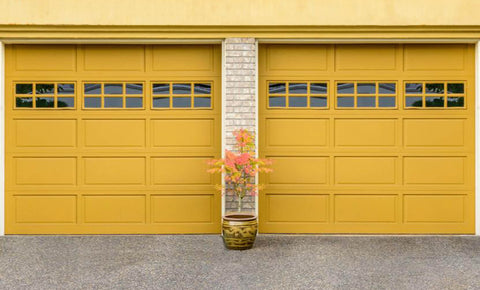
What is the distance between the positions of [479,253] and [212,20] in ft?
13.6

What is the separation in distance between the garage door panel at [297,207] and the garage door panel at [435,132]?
1.35 meters

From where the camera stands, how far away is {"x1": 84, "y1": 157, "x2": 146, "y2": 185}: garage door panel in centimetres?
659

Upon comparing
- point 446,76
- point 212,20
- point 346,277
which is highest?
point 212,20

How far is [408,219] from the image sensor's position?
6594mm

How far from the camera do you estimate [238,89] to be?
6.36 m

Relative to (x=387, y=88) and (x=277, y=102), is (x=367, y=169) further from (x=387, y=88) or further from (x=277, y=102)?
(x=277, y=102)

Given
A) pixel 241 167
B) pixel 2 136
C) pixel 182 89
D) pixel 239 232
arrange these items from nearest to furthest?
1. pixel 239 232
2. pixel 241 167
3. pixel 2 136
4. pixel 182 89

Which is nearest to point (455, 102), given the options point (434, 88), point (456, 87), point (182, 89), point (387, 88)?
point (456, 87)

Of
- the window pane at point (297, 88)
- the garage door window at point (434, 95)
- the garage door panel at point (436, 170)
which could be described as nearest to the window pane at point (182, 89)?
the window pane at point (297, 88)

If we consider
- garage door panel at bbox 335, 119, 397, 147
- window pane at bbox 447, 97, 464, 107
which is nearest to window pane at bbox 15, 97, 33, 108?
garage door panel at bbox 335, 119, 397, 147

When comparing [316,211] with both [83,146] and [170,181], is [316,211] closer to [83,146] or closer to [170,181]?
[170,181]

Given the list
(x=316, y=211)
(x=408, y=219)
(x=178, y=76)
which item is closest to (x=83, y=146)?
(x=178, y=76)

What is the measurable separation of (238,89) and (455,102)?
2.80 m

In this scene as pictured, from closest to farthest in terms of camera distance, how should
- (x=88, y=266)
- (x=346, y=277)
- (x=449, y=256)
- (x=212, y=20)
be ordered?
(x=346, y=277), (x=88, y=266), (x=449, y=256), (x=212, y=20)
